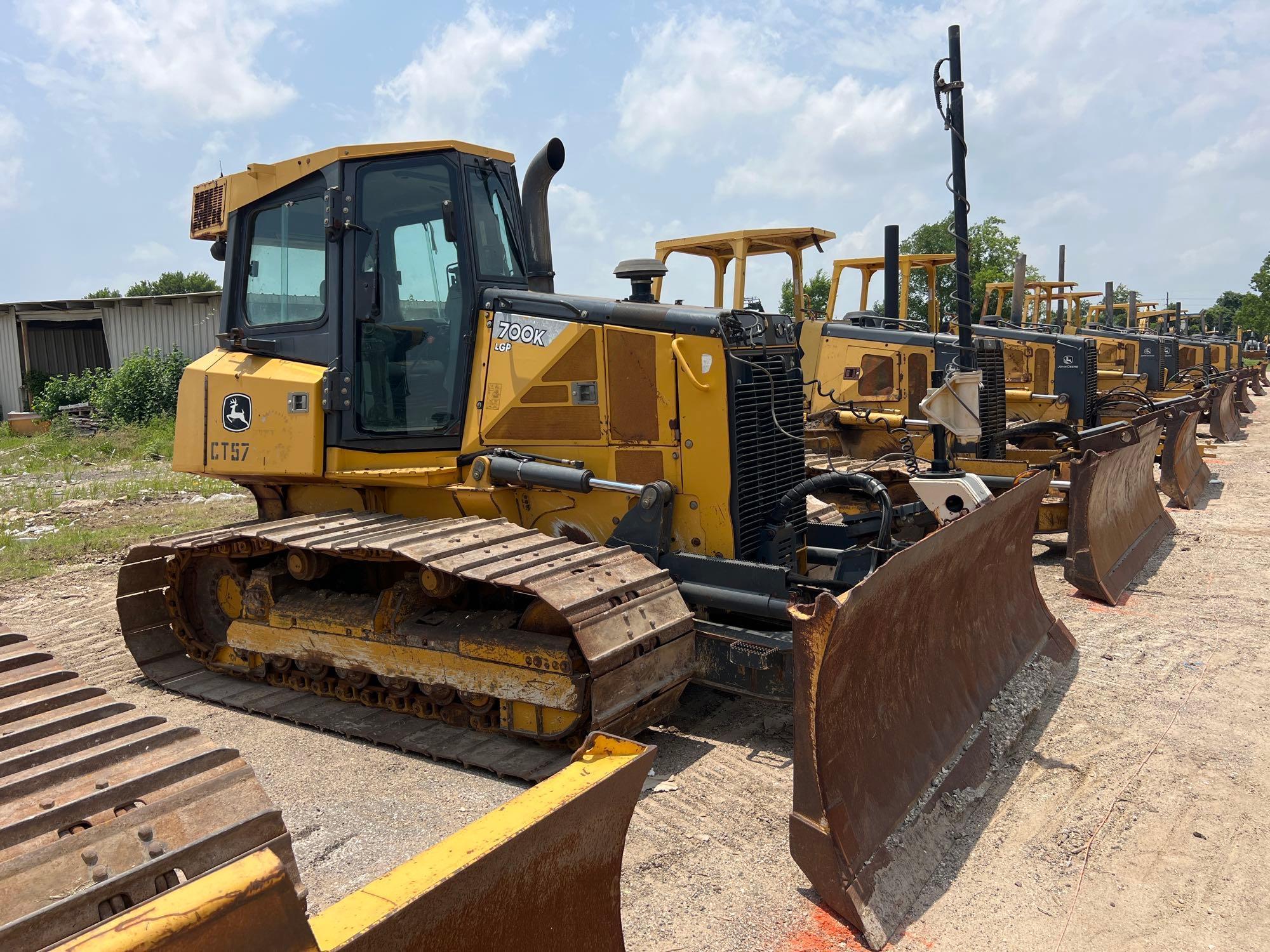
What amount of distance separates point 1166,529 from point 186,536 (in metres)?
8.38

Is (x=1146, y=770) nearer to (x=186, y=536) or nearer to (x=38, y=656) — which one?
(x=38, y=656)

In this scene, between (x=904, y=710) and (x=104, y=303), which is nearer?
(x=904, y=710)

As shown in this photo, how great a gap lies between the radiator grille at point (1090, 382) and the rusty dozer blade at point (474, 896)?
13357mm

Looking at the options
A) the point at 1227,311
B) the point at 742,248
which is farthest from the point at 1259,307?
the point at 742,248

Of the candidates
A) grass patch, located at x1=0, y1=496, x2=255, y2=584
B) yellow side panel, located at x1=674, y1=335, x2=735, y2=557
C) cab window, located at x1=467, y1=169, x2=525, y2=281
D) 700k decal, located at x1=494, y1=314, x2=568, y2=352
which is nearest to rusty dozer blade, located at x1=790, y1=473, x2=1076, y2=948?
yellow side panel, located at x1=674, y1=335, x2=735, y2=557

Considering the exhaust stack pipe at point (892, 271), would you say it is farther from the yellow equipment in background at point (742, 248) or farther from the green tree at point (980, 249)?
the green tree at point (980, 249)

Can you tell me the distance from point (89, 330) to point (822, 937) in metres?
28.9

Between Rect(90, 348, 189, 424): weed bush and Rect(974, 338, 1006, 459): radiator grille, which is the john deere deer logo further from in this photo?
Rect(90, 348, 189, 424): weed bush

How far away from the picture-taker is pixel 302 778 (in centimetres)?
447

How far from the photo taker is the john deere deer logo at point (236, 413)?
239 inches

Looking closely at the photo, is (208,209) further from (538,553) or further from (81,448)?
(81,448)

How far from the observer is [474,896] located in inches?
85.3

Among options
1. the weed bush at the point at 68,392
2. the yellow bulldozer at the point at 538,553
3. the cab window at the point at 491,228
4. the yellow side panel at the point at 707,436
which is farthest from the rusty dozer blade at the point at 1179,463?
the weed bush at the point at 68,392

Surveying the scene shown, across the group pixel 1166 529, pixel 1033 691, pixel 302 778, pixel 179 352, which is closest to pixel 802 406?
pixel 1033 691
